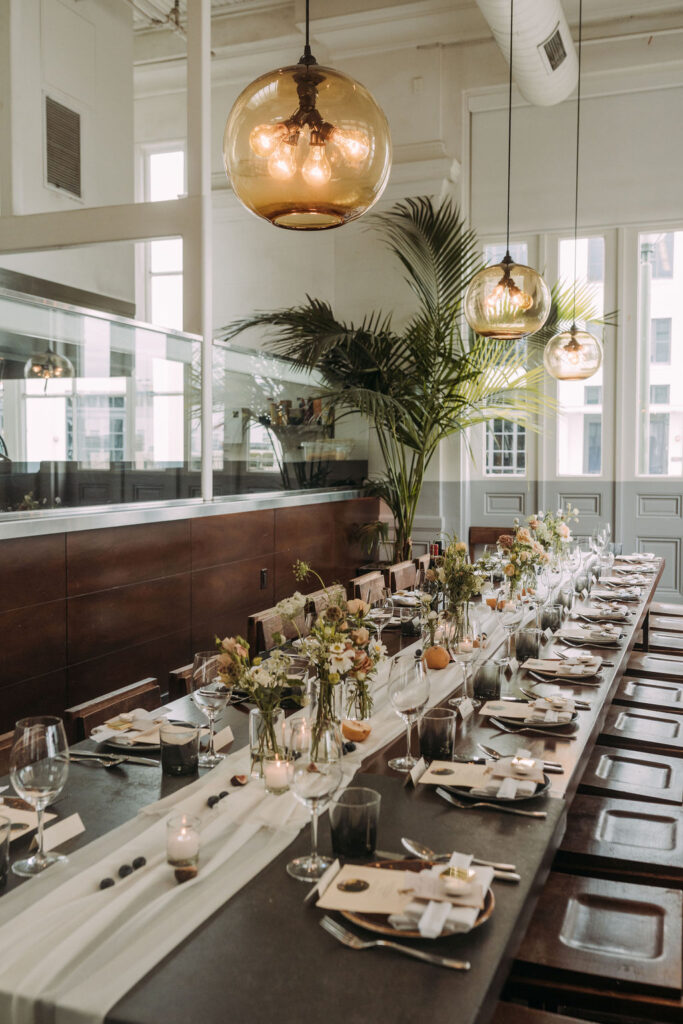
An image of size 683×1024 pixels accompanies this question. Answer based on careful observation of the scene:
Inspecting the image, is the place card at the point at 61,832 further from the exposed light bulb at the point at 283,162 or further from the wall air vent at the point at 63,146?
the wall air vent at the point at 63,146

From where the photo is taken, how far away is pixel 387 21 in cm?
702

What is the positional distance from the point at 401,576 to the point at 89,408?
194 centimetres

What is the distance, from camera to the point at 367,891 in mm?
1297

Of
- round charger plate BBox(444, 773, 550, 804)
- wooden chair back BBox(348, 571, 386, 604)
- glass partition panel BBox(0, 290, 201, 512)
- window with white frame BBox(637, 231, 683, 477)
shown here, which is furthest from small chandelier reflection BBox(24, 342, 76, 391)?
window with white frame BBox(637, 231, 683, 477)

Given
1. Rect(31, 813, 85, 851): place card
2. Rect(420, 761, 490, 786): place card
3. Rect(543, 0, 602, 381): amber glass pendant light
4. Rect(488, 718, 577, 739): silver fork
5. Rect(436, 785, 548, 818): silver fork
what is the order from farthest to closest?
Rect(543, 0, 602, 381): amber glass pendant light < Rect(488, 718, 577, 739): silver fork < Rect(420, 761, 490, 786): place card < Rect(436, 785, 548, 818): silver fork < Rect(31, 813, 85, 851): place card

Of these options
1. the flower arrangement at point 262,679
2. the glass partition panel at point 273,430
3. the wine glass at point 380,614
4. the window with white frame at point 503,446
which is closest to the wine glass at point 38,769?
the flower arrangement at point 262,679

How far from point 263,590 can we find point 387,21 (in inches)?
186

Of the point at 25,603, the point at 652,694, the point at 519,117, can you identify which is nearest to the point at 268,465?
the point at 25,603

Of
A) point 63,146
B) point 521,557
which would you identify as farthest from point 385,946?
point 63,146

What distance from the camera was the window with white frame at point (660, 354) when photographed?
723cm

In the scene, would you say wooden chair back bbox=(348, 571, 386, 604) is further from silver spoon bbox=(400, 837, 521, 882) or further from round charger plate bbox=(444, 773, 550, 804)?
silver spoon bbox=(400, 837, 521, 882)

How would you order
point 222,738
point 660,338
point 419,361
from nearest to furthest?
point 222,738 → point 419,361 → point 660,338

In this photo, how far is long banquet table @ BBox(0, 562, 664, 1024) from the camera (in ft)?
3.38

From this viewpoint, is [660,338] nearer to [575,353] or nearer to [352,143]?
[575,353]
